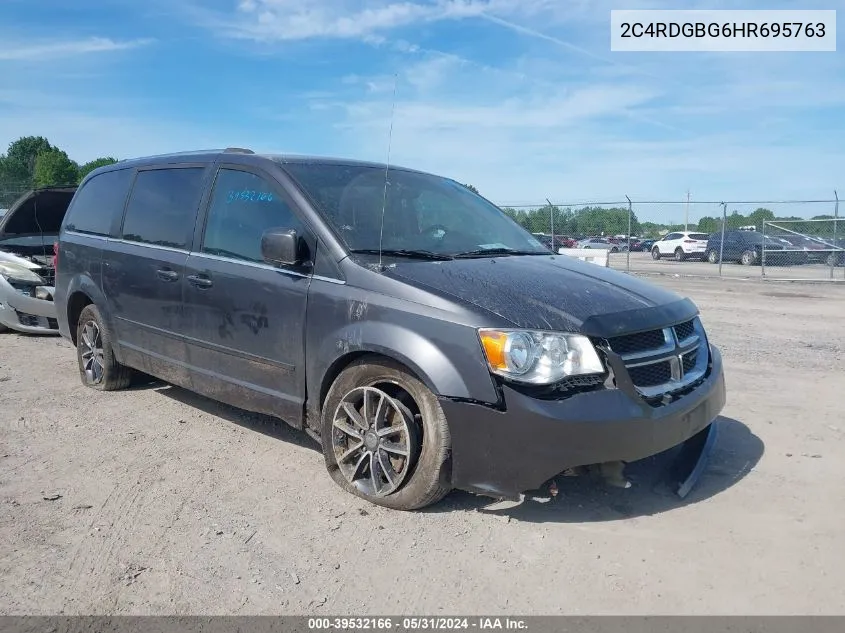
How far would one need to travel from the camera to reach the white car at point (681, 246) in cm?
2778

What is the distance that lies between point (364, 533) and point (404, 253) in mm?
1490

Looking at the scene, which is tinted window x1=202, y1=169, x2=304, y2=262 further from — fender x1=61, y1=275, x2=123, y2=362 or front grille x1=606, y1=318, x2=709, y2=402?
front grille x1=606, y1=318, x2=709, y2=402

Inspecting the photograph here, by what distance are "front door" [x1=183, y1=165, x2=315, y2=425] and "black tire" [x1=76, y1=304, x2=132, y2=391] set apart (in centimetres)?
138

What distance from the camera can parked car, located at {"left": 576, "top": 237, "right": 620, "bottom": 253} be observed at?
22.4 meters

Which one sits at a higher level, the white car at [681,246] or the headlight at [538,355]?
the white car at [681,246]

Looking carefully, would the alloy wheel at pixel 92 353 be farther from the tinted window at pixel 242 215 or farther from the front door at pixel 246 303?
the tinted window at pixel 242 215

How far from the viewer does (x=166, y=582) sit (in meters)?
2.83

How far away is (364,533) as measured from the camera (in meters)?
3.27

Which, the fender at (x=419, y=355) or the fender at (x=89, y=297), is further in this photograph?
the fender at (x=89, y=297)

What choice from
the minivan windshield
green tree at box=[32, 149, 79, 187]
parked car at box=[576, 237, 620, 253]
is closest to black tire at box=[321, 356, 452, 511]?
the minivan windshield

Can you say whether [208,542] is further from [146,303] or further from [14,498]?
[146,303]

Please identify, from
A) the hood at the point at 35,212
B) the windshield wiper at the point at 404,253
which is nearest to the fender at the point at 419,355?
the windshield wiper at the point at 404,253

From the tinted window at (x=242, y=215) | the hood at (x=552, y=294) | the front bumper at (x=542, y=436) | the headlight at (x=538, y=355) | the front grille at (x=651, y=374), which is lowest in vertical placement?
the front bumper at (x=542, y=436)

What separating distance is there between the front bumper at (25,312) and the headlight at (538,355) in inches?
264
